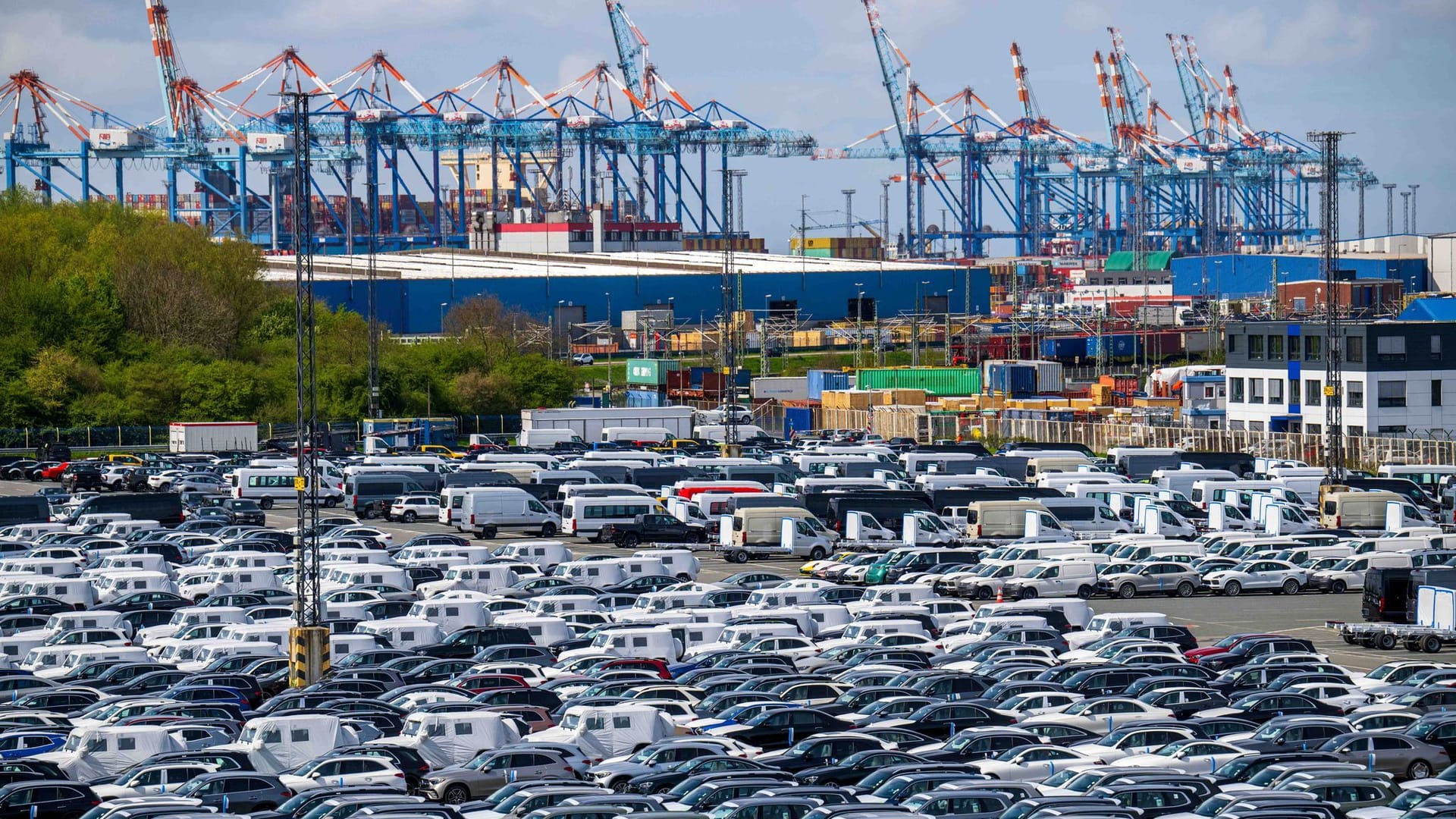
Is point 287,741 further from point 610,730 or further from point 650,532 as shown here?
point 650,532

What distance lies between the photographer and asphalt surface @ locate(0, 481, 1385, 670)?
2284 cm

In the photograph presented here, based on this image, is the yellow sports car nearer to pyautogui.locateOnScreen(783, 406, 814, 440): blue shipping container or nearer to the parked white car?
the parked white car

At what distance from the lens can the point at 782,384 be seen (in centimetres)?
6488

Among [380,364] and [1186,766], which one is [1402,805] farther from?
[380,364]

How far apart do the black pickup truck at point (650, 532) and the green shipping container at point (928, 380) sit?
99.9 ft

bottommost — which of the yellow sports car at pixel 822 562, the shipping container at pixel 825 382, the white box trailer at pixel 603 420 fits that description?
the yellow sports car at pixel 822 562

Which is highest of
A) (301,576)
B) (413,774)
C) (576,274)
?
(576,274)

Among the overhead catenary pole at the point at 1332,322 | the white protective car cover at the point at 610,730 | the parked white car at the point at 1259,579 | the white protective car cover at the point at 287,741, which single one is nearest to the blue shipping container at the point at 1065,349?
the overhead catenary pole at the point at 1332,322

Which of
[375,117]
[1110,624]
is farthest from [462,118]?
[1110,624]

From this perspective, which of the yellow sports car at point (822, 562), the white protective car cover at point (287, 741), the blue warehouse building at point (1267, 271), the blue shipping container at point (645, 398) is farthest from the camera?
the blue warehouse building at point (1267, 271)

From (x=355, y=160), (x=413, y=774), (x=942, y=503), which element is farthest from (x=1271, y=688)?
(x=355, y=160)

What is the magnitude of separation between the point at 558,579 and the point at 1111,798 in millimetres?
13870

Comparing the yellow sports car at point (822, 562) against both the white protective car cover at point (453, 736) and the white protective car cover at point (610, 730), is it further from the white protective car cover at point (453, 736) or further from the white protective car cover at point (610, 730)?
the white protective car cover at point (453, 736)

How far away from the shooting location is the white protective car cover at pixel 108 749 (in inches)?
616
